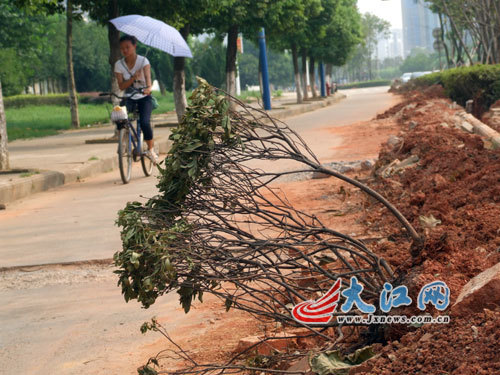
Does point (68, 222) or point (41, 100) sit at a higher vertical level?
point (41, 100)

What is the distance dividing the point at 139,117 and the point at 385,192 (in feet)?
15.0

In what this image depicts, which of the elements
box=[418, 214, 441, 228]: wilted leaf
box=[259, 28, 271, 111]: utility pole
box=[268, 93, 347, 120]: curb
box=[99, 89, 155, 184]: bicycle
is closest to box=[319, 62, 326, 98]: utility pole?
box=[268, 93, 347, 120]: curb

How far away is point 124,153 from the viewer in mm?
10898

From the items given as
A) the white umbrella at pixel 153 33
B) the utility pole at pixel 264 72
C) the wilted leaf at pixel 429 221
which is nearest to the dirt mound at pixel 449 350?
the wilted leaf at pixel 429 221

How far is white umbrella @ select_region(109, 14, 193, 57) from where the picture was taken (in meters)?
12.9

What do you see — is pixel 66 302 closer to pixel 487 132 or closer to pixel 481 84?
pixel 487 132

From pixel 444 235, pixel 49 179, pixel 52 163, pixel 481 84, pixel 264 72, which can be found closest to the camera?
pixel 444 235

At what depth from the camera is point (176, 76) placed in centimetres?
2212

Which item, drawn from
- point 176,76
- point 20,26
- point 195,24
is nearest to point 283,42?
→ point 20,26

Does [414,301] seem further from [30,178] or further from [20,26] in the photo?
[20,26]

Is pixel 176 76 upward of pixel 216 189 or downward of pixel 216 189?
upward

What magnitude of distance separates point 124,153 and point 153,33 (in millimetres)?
2962

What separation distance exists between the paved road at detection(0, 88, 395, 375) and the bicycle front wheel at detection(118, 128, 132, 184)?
1.63 meters

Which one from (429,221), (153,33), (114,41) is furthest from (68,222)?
(114,41)
